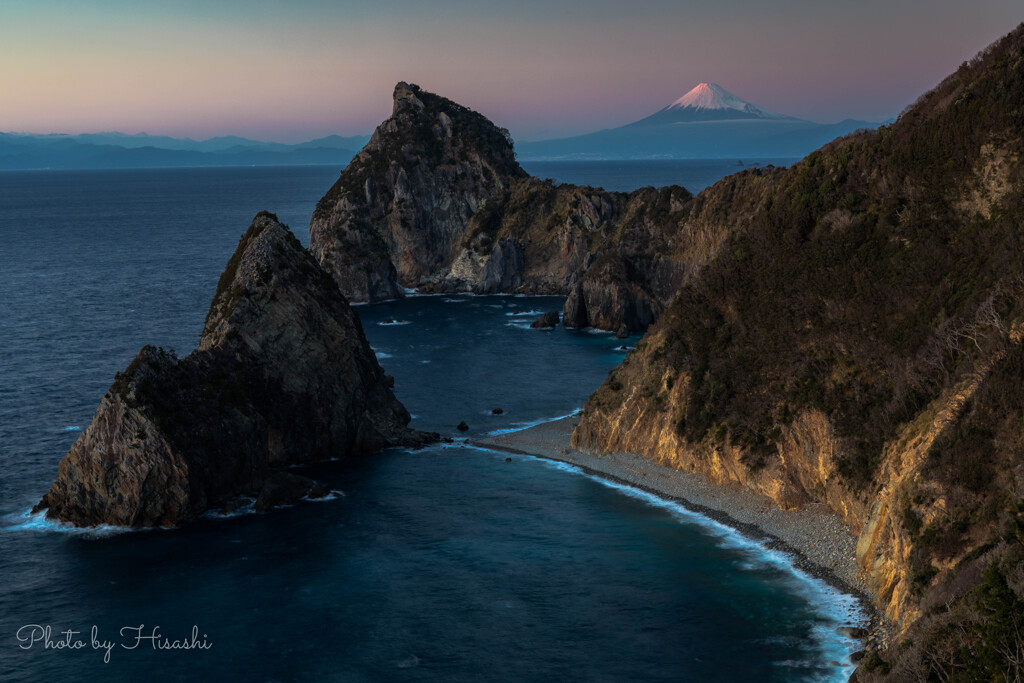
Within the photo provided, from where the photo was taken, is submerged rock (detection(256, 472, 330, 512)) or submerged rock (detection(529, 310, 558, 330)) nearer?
submerged rock (detection(256, 472, 330, 512))

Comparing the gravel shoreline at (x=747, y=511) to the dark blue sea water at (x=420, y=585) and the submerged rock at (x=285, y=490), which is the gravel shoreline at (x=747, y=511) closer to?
the dark blue sea water at (x=420, y=585)

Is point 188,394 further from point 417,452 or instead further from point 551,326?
point 551,326

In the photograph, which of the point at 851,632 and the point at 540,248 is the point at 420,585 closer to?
the point at 851,632

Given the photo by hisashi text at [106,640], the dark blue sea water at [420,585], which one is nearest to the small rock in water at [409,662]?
the dark blue sea water at [420,585]

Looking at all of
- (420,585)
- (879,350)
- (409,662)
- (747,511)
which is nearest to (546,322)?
(747,511)

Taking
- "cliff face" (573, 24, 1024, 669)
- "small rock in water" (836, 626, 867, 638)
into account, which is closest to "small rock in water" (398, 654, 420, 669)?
"small rock in water" (836, 626, 867, 638)

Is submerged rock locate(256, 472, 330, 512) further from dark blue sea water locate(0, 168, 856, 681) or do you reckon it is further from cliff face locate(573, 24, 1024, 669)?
cliff face locate(573, 24, 1024, 669)

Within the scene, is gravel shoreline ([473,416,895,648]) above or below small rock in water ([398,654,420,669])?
above

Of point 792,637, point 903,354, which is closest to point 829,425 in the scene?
point 903,354
